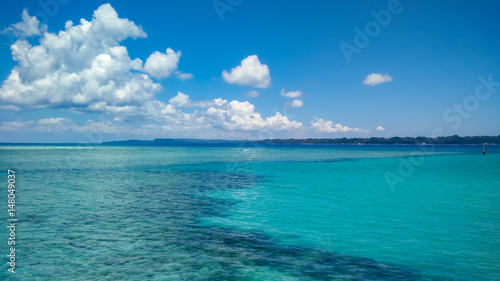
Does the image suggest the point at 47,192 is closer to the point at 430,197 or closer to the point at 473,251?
the point at 473,251


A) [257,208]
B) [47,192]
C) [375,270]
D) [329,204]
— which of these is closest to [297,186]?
[329,204]

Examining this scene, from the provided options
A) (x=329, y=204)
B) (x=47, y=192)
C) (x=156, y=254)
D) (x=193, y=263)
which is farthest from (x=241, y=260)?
(x=47, y=192)

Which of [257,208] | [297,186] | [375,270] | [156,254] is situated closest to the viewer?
[375,270]

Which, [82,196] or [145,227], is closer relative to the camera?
[145,227]

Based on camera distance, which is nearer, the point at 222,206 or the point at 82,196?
the point at 222,206

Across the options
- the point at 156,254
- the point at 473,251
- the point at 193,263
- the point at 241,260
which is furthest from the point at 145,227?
the point at 473,251

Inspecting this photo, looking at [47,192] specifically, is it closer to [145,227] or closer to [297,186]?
[145,227]

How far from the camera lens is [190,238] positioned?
15805mm

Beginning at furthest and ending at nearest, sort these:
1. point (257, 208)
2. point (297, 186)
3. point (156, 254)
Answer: point (297, 186) < point (257, 208) < point (156, 254)

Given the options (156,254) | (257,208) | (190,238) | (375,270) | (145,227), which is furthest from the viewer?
Answer: (257,208)

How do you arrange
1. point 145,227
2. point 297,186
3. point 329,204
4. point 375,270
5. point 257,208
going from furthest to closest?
point 297,186
point 329,204
point 257,208
point 145,227
point 375,270

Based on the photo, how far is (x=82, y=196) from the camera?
92.9ft

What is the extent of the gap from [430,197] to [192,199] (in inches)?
866

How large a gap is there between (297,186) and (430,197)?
13459mm
